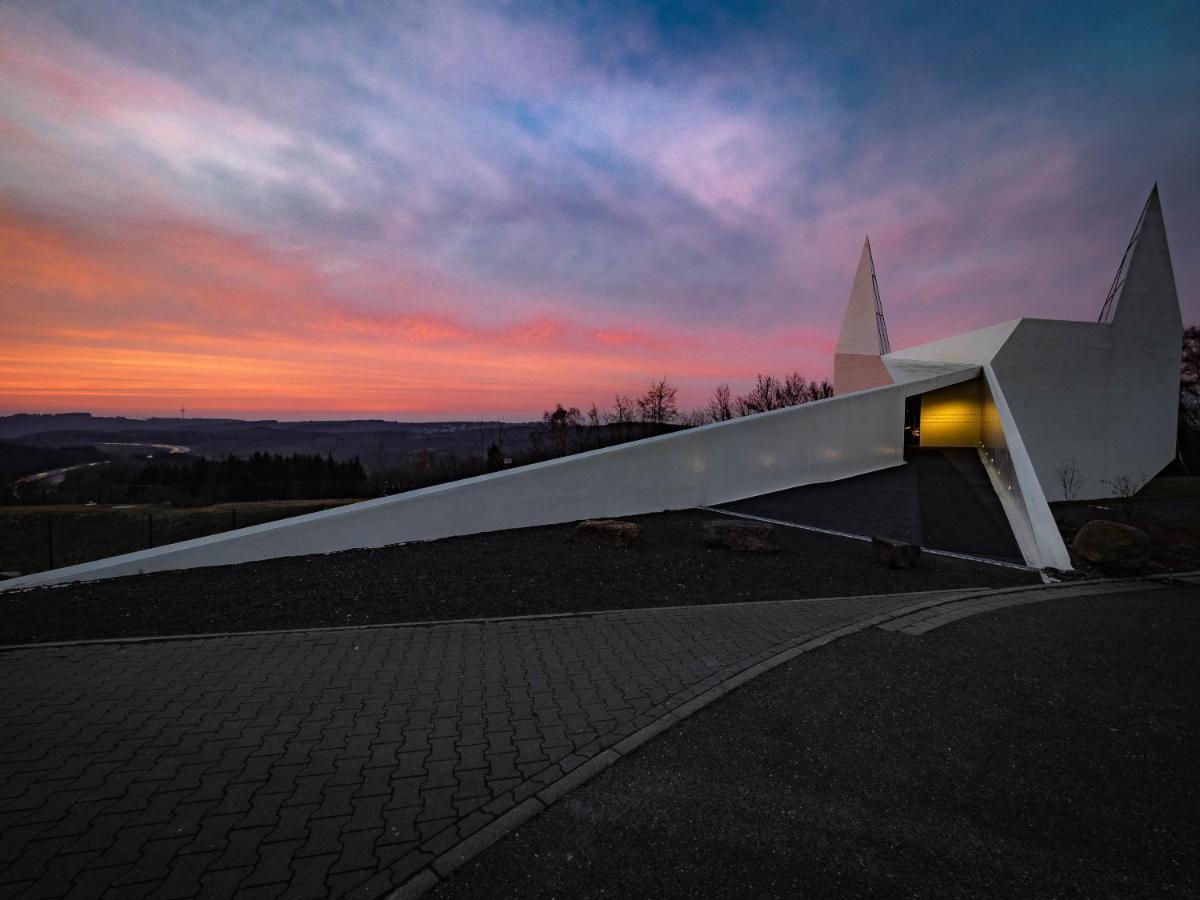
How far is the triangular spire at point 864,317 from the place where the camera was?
26.4 meters

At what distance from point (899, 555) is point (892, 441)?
944cm

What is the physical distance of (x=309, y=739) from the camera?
327cm

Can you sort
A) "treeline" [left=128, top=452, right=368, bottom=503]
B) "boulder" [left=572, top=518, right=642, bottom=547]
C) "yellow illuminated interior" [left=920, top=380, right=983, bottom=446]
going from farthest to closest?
"treeline" [left=128, top=452, right=368, bottom=503], "yellow illuminated interior" [left=920, top=380, right=983, bottom=446], "boulder" [left=572, top=518, right=642, bottom=547]

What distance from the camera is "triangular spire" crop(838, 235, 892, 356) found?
26.4 meters

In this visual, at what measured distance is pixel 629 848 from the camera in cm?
243

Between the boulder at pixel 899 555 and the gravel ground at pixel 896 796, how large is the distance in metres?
2.93

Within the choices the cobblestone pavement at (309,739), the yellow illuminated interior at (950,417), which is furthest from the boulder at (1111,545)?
the yellow illuminated interior at (950,417)

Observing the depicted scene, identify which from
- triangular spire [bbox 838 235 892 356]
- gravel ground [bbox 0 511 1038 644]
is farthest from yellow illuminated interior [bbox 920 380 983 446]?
gravel ground [bbox 0 511 1038 644]

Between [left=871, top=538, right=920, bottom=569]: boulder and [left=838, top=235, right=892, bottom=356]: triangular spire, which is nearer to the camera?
[left=871, top=538, right=920, bottom=569]: boulder

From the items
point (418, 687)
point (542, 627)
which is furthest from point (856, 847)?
Answer: point (542, 627)

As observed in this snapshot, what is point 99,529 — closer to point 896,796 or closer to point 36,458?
point 896,796

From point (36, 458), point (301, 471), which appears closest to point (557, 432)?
point (301, 471)

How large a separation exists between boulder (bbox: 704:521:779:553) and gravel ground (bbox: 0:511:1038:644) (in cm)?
18

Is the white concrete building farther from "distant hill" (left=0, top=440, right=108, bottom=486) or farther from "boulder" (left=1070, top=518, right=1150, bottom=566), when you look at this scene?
"distant hill" (left=0, top=440, right=108, bottom=486)
